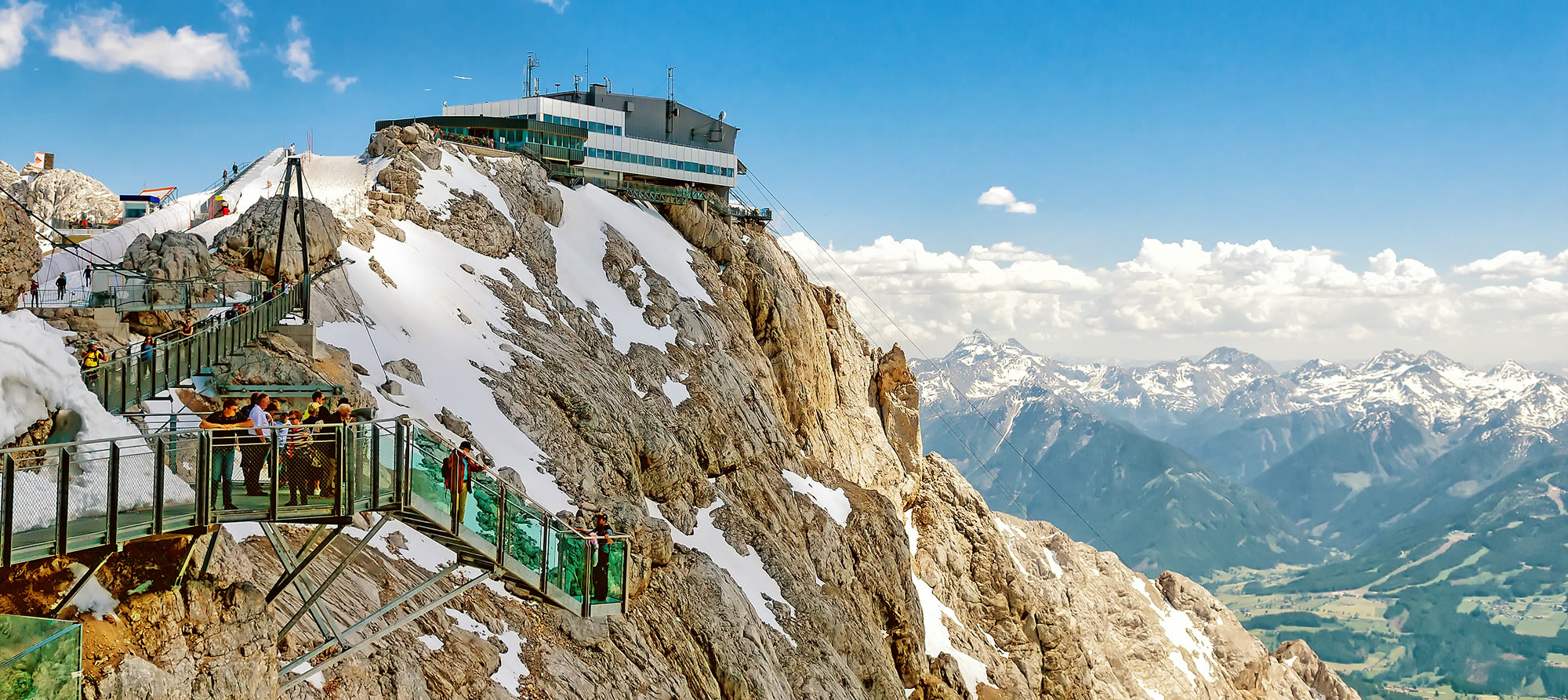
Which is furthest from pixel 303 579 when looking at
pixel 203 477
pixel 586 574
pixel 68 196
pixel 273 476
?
pixel 68 196

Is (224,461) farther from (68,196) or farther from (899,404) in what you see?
(68,196)

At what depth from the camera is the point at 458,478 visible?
14.7 m

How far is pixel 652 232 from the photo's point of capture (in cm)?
7312

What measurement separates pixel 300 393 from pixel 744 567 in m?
23.7

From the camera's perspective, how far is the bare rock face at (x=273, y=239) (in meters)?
38.7

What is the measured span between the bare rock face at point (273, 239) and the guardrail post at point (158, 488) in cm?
2826

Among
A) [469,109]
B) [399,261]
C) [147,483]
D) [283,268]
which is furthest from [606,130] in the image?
[147,483]

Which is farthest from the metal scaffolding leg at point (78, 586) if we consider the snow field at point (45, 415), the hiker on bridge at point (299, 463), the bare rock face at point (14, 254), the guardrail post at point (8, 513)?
the bare rock face at point (14, 254)

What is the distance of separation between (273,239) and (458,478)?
29.0 m

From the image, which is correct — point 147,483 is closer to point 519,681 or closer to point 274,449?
point 274,449

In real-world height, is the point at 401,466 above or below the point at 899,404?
above

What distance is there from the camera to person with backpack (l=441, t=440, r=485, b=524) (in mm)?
14719

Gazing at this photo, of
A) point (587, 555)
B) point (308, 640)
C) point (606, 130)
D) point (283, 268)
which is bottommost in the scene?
point (308, 640)

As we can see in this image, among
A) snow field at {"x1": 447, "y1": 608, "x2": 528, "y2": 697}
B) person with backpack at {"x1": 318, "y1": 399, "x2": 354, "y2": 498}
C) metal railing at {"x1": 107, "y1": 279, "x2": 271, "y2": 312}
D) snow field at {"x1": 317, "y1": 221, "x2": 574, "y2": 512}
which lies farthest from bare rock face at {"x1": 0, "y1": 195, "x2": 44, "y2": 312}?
snow field at {"x1": 317, "y1": 221, "x2": 574, "y2": 512}
